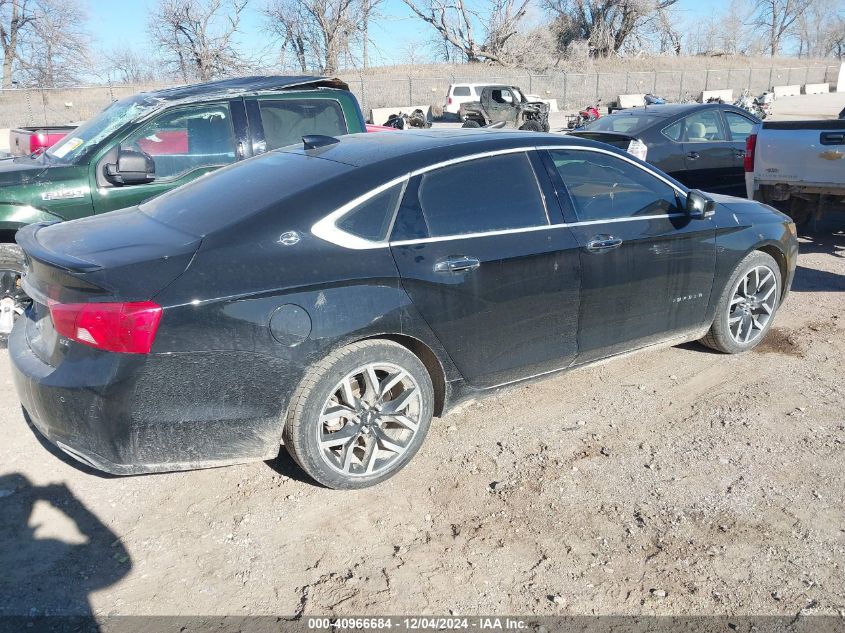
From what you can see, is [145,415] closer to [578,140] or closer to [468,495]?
[468,495]

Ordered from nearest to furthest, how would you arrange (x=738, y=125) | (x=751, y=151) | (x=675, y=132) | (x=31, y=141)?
(x=31, y=141), (x=751, y=151), (x=675, y=132), (x=738, y=125)

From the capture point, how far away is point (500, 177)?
3.93 meters

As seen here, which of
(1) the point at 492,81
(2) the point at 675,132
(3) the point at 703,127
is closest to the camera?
(2) the point at 675,132

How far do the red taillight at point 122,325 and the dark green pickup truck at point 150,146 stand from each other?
9.16 feet

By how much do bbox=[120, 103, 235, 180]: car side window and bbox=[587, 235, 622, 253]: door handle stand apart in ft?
10.5

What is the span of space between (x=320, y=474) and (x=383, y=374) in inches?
22.1

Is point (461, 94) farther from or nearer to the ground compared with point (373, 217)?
farther from the ground

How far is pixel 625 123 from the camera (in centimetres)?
1027

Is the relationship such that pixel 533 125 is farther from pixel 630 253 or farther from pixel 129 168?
pixel 630 253

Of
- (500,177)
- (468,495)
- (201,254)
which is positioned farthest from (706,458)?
(201,254)

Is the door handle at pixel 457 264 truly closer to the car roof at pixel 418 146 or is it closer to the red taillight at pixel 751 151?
the car roof at pixel 418 146

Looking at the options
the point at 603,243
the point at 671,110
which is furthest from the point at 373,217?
the point at 671,110

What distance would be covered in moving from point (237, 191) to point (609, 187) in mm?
2223

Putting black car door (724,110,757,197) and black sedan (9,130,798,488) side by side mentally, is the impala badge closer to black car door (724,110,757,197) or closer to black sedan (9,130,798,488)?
black sedan (9,130,798,488)
